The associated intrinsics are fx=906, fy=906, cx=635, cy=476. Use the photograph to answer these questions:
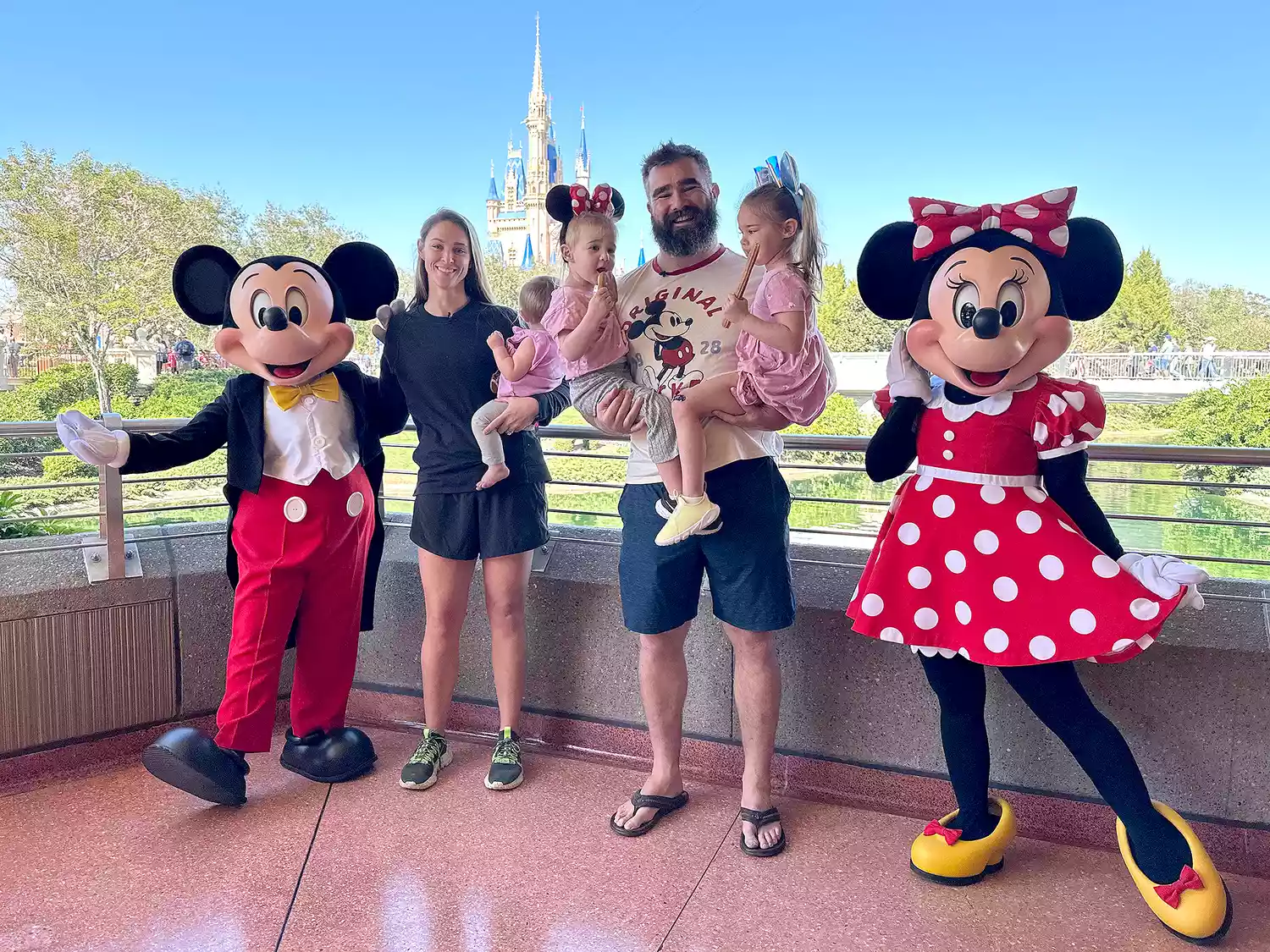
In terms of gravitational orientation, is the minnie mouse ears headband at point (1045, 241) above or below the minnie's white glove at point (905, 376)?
above

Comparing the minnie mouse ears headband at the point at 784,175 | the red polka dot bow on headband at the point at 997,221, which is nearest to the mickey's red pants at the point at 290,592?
the minnie mouse ears headband at the point at 784,175

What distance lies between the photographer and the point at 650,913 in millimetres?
1866

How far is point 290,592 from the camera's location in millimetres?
2311

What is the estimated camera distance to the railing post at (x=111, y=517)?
2498 mm

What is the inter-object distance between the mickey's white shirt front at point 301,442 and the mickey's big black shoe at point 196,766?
26.6 inches

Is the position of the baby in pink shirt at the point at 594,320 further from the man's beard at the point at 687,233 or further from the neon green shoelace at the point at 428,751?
the neon green shoelace at the point at 428,751

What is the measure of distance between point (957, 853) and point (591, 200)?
1.63 m

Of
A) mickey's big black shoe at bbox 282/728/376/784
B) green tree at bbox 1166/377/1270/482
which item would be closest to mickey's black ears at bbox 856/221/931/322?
mickey's big black shoe at bbox 282/728/376/784

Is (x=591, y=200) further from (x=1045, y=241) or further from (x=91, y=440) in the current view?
(x=91, y=440)

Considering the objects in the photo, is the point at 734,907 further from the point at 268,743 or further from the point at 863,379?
the point at 863,379

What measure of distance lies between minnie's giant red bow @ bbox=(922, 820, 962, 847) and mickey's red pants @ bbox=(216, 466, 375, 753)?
5.02ft

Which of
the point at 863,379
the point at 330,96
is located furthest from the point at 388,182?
the point at 863,379

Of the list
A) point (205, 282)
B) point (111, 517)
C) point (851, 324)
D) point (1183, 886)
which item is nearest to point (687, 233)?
point (205, 282)

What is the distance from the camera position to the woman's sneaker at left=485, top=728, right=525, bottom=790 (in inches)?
94.5
